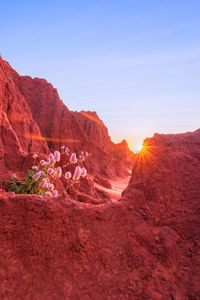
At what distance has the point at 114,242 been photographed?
5.07 ft

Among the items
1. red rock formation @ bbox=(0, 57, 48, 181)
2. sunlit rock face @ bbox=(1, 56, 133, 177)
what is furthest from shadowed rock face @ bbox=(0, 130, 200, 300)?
sunlit rock face @ bbox=(1, 56, 133, 177)

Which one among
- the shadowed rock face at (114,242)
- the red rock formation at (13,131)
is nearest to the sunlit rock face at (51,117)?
the red rock formation at (13,131)

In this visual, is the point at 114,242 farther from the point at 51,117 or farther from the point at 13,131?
the point at 51,117

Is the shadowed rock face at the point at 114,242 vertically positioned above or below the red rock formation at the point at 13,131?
below

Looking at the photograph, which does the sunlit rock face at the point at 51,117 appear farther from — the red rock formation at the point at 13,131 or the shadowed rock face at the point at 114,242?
the shadowed rock face at the point at 114,242

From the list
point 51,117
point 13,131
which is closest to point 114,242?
point 13,131

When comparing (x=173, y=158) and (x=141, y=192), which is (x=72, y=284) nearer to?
(x=141, y=192)

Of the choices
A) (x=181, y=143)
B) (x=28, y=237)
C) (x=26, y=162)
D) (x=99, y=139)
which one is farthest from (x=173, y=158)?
(x=99, y=139)

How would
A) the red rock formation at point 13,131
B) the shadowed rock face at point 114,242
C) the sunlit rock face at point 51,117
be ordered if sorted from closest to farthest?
the shadowed rock face at point 114,242, the red rock formation at point 13,131, the sunlit rock face at point 51,117

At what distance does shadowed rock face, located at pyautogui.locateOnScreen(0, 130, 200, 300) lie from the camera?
4.16 ft

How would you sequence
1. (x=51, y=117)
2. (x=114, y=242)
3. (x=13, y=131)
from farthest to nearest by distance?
(x=51, y=117), (x=13, y=131), (x=114, y=242)

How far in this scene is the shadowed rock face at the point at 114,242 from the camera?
1.27 metres

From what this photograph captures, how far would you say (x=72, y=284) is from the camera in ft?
4.25

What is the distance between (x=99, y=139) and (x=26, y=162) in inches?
1172
